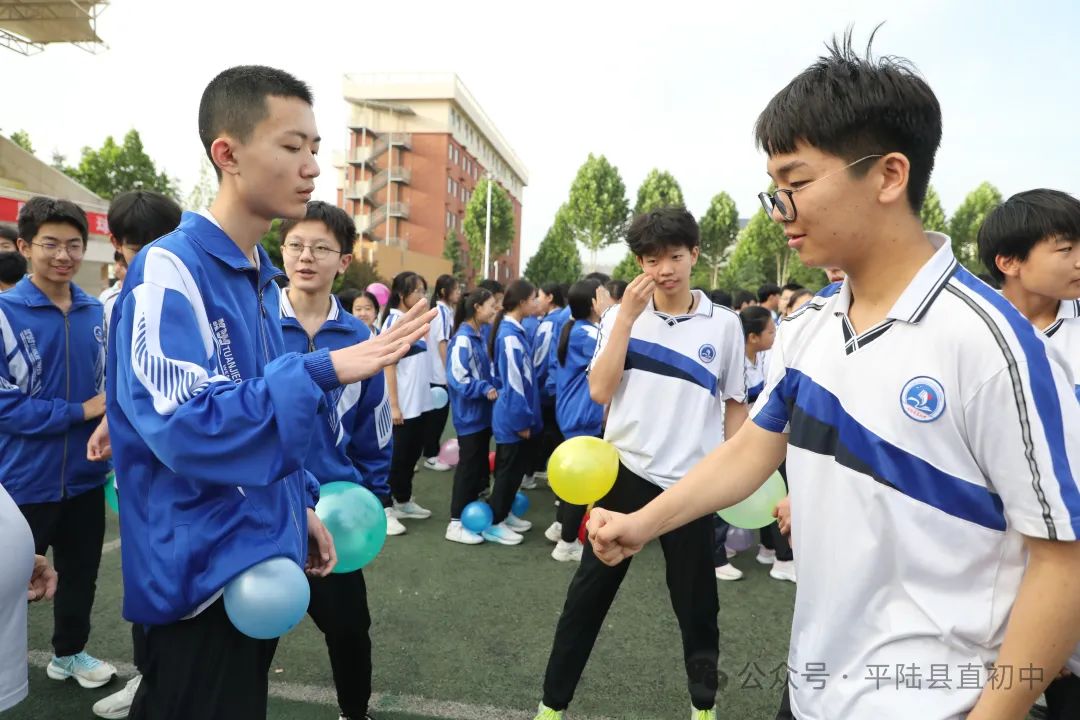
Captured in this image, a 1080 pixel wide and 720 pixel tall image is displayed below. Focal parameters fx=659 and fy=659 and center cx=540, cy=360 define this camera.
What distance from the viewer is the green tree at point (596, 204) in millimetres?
47219

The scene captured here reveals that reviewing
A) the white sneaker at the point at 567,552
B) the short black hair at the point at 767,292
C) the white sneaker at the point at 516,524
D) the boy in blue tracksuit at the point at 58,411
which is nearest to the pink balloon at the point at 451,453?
the white sneaker at the point at 516,524

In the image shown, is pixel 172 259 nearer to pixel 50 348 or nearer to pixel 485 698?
pixel 50 348

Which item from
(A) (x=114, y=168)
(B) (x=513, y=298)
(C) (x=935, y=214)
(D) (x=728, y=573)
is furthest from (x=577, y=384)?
(C) (x=935, y=214)

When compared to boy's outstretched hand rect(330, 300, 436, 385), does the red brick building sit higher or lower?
higher

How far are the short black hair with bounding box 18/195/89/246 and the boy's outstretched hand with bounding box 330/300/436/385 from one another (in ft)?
8.04

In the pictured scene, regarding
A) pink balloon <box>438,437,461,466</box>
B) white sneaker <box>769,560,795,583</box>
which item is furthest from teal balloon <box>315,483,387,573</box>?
pink balloon <box>438,437,461,466</box>

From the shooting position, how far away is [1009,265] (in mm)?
2545

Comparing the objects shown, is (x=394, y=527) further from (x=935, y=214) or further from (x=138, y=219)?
(x=935, y=214)

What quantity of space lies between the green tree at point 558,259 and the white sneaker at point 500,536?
143ft

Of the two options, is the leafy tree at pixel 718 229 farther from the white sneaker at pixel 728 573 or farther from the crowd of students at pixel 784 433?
the crowd of students at pixel 784 433

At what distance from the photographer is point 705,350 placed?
308 cm

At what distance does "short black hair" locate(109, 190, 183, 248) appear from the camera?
2.94 meters

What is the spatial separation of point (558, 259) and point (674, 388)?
4748 cm

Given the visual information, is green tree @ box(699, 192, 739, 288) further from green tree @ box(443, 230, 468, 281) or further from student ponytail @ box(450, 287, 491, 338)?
student ponytail @ box(450, 287, 491, 338)
